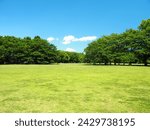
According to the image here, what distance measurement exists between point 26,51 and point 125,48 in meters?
31.1

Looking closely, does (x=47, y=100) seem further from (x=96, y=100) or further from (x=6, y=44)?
(x=6, y=44)

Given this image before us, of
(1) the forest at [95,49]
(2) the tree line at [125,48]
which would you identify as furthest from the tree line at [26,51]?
(2) the tree line at [125,48]

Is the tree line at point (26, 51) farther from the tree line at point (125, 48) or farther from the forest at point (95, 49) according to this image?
the tree line at point (125, 48)

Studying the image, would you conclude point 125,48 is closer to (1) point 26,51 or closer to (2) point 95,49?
(2) point 95,49

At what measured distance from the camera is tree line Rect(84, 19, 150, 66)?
52.8 m

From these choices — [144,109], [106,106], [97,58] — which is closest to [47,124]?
[106,106]

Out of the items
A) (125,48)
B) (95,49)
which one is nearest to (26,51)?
(95,49)

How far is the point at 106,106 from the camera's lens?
7605 mm

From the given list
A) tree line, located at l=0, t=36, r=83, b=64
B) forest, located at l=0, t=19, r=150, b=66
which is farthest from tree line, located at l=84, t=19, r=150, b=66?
tree line, located at l=0, t=36, r=83, b=64

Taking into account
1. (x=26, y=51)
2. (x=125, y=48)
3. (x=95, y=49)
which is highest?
(x=95, y=49)

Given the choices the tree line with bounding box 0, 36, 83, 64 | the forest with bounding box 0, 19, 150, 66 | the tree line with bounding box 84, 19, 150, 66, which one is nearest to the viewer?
the tree line with bounding box 84, 19, 150, 66

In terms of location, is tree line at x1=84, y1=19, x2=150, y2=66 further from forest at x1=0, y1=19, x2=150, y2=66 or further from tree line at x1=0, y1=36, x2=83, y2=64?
tree line at x1=0, y1=36, x2=83, y2=64

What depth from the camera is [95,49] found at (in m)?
73.1

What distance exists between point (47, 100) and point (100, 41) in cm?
6819
